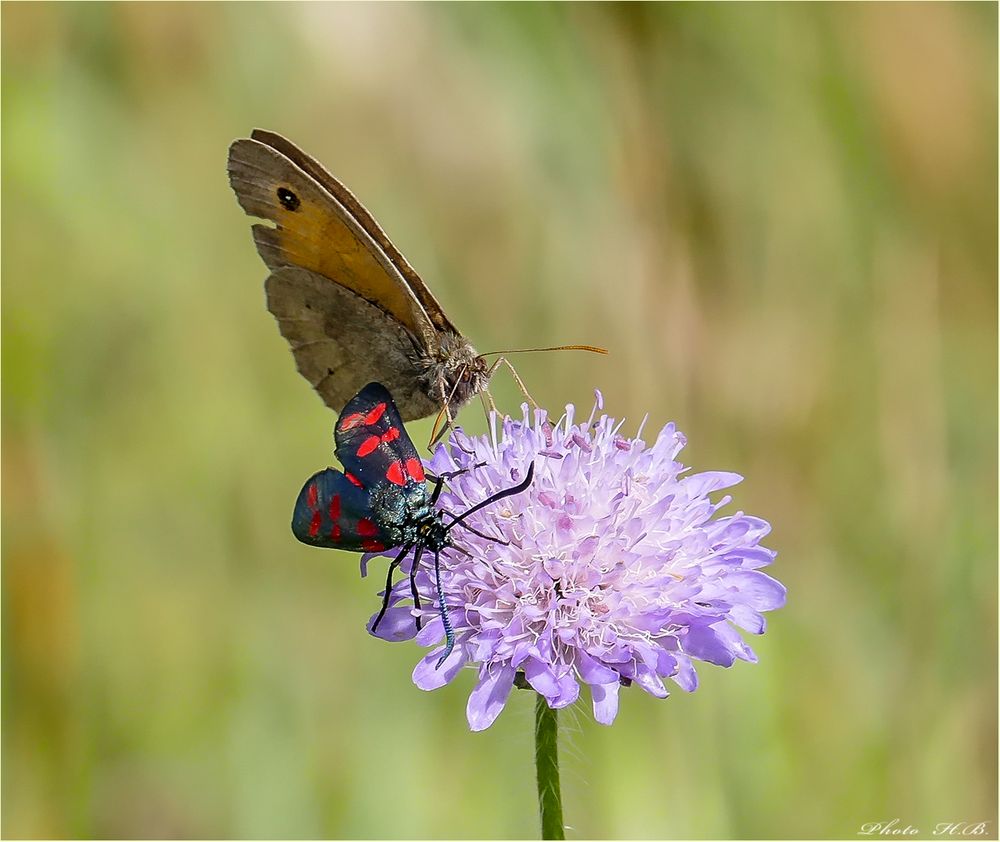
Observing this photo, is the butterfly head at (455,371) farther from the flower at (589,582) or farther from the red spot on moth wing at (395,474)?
the red spot on moth wing at (395,474)

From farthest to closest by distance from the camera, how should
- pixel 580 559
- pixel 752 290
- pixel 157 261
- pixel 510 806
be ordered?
1. pixel 752 290
2. pixel 157 261
3. pixel 510 806
4. pixel 580 559

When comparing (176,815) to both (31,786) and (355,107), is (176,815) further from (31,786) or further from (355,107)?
(355,107)

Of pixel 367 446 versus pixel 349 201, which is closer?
pixel 367 446

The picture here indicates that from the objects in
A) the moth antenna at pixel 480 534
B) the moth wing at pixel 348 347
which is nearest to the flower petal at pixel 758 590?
the moth antenna at pixel 480 534

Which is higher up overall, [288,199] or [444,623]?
[288,199]

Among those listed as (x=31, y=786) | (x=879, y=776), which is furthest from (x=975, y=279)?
(x=31, y=786)

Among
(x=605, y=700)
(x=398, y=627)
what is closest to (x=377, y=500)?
(x=398, y=627)

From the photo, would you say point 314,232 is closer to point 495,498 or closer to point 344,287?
point 344,287
